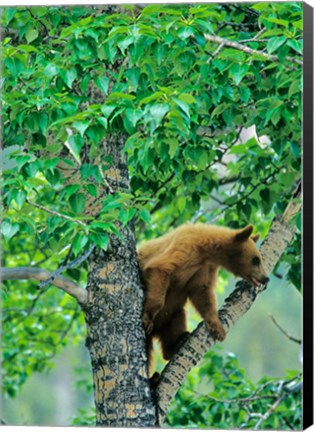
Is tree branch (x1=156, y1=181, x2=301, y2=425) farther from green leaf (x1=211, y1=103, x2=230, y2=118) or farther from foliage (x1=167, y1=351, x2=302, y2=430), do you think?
foliage (x1=167, y1=351, x2=302, y2=430)

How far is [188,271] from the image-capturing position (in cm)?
410

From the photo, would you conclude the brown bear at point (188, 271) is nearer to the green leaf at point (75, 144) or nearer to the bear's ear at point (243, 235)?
the bear's ear at point (243, 235)

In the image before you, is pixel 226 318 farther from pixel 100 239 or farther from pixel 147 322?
Answer: pixel 100 239

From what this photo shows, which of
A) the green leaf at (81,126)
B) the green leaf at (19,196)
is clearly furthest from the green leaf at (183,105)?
the green leaf at (19,196)

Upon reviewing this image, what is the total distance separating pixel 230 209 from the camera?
4734 mm

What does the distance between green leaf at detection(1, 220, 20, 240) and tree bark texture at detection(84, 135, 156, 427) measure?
1.29 feet

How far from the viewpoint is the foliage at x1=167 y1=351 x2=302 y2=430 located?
4.45 meters

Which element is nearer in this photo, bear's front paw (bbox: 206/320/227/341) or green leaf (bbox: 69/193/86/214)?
green leaf (bbox: 69/193/86/214)

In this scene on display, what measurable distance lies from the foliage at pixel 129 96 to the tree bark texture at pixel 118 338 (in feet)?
0.41

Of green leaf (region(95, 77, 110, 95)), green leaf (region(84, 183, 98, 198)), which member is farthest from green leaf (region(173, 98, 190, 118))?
green leaf (region(84, 183, 98, 198))

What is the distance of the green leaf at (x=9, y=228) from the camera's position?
3.34m

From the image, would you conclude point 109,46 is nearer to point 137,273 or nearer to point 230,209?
point 137,273

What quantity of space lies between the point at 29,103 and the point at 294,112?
98 cm

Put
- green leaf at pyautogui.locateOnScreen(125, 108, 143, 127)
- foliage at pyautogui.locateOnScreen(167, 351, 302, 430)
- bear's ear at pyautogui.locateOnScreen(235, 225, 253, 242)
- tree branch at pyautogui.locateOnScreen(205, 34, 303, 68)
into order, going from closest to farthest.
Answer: green leaf at pyautogui.locateOnScreen(125, 108, 143, 127)
tree branch at pyautogui.locateOnScreen(205, 34, 303, 68)
bear's ear at pyautogui.locateOnScreen(235, 225, 253, 242)
foliage at pyautogui.locateOnScreen(167, 351, 302, 430)
